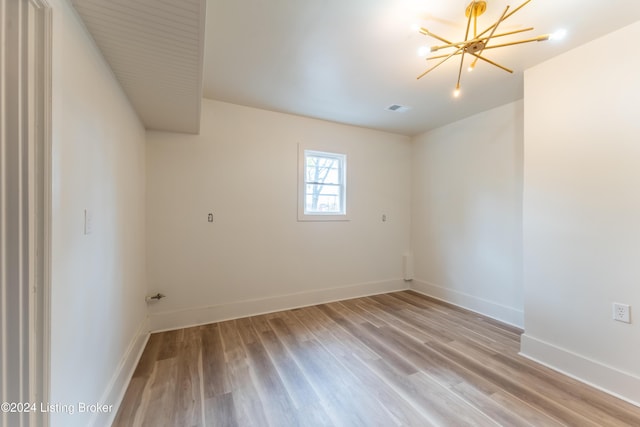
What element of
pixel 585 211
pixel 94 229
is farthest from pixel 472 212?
pixel 94 229

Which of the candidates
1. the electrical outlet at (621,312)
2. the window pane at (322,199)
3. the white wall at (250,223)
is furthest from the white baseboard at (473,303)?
the window pane at (322,199)

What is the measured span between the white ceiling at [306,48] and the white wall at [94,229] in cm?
21

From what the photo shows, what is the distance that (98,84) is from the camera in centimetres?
141

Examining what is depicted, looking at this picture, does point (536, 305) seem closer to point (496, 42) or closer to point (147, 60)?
point (496, 42)

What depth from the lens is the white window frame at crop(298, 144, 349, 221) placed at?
10.9ft

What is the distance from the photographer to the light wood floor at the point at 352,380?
153 centimetres

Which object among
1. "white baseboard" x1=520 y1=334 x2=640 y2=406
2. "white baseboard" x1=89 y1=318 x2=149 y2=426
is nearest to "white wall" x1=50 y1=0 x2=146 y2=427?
"white baseboard" x1=89 y1=318 x2=149 y2=426

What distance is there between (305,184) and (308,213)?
394mm

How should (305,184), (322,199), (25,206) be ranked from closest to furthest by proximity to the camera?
1. (25,206)
2. (305,184)
3. (322,199)

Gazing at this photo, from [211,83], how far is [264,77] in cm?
56

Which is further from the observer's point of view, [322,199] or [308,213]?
[322,199]

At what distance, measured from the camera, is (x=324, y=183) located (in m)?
3.60

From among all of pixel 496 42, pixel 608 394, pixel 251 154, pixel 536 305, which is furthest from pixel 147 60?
pixel 608 394

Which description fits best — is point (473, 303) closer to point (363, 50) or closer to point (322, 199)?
point (322, 199)
